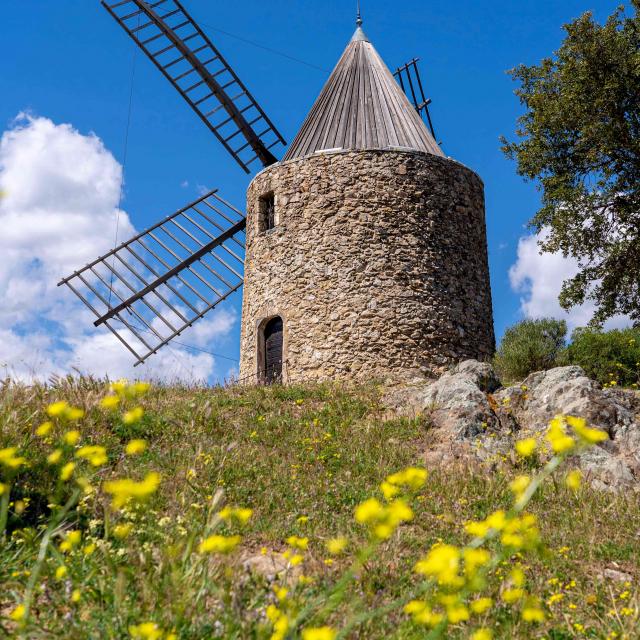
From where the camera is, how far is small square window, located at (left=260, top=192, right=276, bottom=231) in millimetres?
14297

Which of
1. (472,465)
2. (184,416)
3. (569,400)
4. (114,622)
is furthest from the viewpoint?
(569,400)

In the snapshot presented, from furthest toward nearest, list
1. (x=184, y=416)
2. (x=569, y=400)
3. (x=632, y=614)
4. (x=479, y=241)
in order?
1. (x=479, y=241)
2. (x=569, y=400)
3. (x=184, y=416)
4. (x=632, y=614)

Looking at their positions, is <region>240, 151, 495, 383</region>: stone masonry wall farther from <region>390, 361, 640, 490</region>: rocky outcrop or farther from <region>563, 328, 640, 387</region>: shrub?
<region>390, 361, 640, 490</region>: rocky outcrop

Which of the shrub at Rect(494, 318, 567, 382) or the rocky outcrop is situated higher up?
the shrub at Rect(494, 318, 567, 382)

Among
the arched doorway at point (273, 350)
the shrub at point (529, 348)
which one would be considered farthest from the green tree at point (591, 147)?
the arched doorway at point (273, 350)

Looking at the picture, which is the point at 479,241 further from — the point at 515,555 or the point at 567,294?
the point at 515,555

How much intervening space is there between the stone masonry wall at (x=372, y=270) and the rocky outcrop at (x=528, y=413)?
7.97ft

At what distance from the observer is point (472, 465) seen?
726 centimetres

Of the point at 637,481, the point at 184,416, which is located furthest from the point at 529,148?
the point at 184,416

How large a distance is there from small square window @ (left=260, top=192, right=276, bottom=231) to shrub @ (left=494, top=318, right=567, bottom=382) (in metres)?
5.50

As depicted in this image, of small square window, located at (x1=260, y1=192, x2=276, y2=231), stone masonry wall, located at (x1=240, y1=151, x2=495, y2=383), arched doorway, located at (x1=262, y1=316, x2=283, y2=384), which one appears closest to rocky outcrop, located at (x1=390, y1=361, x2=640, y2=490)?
stone masonry wall, located at (x1=240, y1=151, x2=495, y2=383)

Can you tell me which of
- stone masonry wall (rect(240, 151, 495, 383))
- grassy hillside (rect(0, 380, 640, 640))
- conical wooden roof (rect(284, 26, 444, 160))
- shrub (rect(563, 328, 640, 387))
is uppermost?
conical wooden roof (rect(284, 26, 444, 160))

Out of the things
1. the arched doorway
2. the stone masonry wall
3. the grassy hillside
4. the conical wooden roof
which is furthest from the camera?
the conical wooden roof

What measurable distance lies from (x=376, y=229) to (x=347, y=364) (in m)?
2.63
